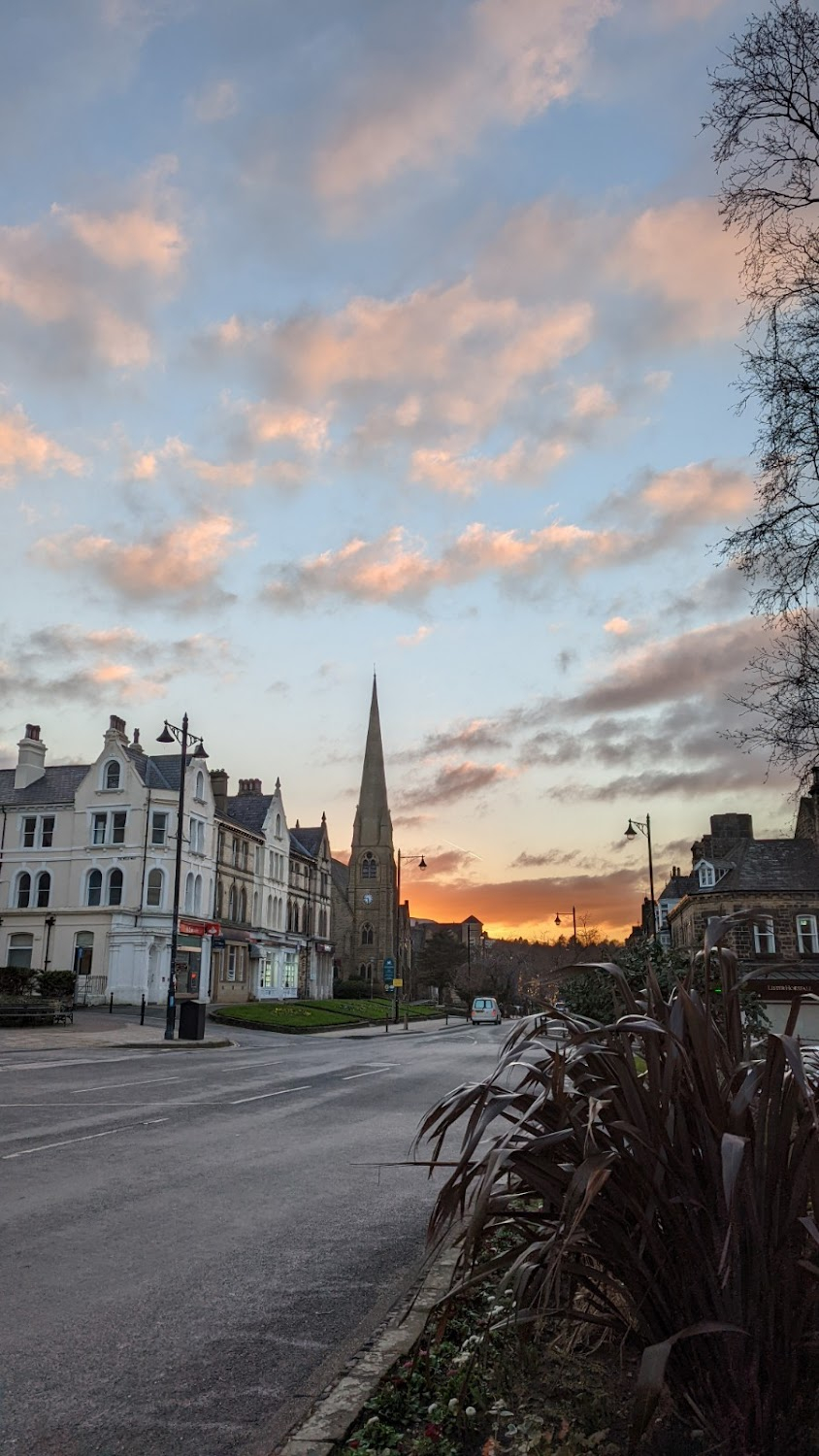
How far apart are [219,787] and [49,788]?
34.8 ft

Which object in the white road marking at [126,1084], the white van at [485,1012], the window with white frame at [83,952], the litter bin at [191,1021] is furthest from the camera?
the white van at [485,1012]

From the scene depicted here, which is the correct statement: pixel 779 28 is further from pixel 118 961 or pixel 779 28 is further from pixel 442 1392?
pixel 118 961

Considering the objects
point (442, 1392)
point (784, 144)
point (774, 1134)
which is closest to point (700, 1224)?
point (774, 1134)

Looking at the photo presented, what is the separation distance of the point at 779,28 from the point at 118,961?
43.1m

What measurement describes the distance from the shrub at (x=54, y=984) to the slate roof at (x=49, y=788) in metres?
12.1

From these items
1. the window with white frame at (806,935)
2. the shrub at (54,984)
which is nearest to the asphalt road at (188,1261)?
the shrub at (54,984)

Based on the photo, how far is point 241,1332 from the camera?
532 centimetres

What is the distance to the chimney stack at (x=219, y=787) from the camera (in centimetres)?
5866

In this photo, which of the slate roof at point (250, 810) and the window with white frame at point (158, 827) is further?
the slate roof at point (250, 810)

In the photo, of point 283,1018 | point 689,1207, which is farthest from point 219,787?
point 689,1207

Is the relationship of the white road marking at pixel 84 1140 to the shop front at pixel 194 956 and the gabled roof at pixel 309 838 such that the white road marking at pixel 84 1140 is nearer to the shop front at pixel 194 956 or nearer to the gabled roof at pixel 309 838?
the shop front at pixel 194 956

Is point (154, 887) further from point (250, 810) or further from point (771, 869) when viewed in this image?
point (771, 869)

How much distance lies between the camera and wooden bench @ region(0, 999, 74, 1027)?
32594mm

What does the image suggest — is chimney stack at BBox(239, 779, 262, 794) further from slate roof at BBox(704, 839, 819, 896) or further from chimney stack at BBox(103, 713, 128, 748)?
slate roof at BBox(704, 839, 819, 896)
